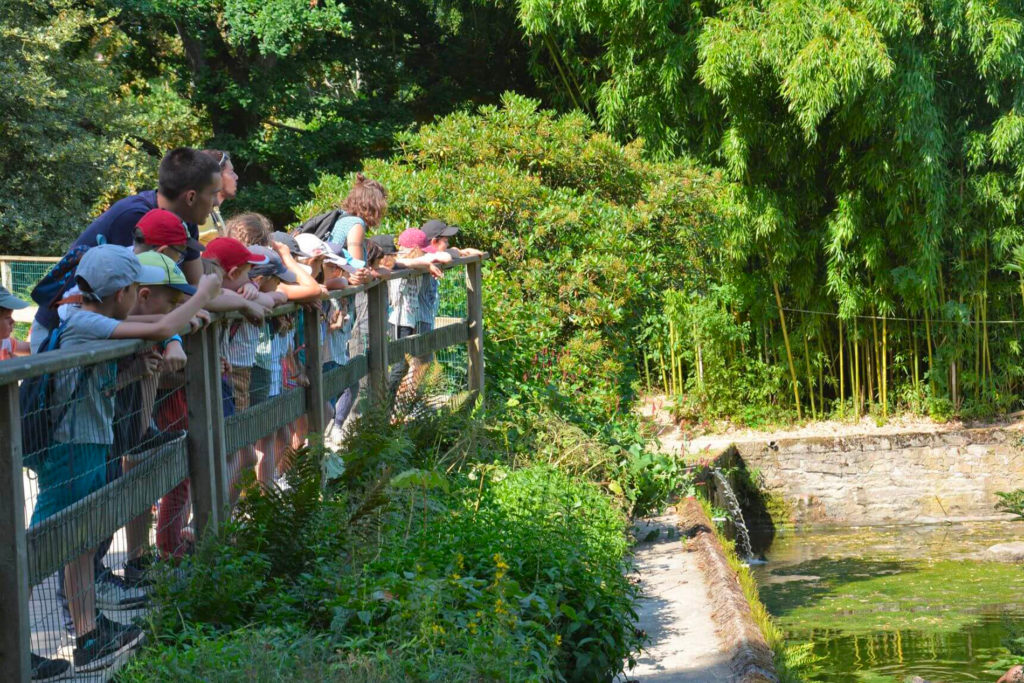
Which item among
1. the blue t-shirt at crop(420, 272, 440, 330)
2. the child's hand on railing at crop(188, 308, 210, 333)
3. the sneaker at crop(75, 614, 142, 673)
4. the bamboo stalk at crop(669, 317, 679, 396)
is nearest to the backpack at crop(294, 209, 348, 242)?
the blue t-shirt at crop(420, 272, 440, 330)

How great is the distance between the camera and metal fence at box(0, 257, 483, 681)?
248cm

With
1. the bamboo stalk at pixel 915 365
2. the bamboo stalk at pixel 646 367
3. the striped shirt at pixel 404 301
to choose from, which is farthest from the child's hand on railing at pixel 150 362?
the bamboo stalk at pixel 915 365

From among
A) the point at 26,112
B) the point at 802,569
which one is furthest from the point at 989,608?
the point at 26,112

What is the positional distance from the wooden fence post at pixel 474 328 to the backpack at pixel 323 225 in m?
1.58

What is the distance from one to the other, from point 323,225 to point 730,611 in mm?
3057

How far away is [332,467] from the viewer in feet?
15.1

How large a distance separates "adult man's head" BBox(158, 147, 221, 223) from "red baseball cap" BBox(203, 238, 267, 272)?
300 mm

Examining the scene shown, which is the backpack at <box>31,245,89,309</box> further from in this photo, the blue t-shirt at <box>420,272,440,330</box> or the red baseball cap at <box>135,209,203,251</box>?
the blue t-shirt at <box>420,272,440,330</box>

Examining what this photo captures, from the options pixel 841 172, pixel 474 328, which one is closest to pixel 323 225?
pixel 474 328

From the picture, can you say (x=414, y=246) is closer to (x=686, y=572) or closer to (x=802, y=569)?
(x=686, y=572)

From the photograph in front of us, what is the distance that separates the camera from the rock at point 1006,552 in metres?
11.3

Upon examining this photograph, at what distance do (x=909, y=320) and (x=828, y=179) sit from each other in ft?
6.66

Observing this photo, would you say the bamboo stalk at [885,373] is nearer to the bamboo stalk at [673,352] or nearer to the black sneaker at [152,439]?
the bamboo stalk at [673,352]

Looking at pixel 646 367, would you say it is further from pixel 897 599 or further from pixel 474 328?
pixel 474 328
